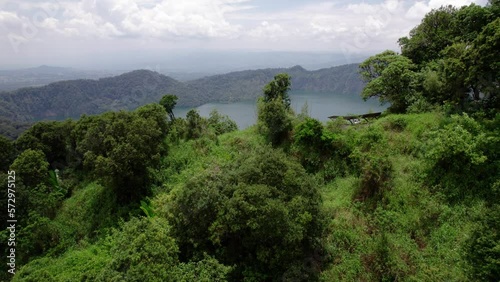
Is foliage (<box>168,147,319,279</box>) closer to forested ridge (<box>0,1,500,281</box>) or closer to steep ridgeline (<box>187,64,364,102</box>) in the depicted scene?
forested ridge (<box>0,1,500,281</box>)

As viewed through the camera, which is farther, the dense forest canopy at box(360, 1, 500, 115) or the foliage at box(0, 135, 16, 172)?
the foliage at box(0, 135, 16, 172)

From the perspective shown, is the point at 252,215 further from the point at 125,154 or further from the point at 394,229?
the point at 125,154

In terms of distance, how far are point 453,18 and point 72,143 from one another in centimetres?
3035

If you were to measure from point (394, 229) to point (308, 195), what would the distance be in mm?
3549

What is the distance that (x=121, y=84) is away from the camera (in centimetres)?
16350

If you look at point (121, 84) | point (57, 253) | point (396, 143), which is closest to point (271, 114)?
point (396, 143)

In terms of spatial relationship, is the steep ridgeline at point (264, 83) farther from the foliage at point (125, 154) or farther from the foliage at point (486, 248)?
the foliage at point (486, 248)

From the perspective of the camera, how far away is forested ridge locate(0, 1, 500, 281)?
8.76m

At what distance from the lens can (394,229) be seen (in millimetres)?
10625

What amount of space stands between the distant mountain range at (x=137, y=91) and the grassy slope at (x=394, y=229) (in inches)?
4175

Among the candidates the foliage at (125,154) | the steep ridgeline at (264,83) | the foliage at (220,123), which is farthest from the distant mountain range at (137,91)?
the foliage at (125,154)

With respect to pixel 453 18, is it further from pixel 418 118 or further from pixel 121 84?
pixel 121 84

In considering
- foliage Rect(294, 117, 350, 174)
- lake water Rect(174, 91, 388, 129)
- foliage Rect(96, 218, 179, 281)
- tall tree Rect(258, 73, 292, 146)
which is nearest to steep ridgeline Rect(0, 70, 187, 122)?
lake water Rect(174, 91, 388, 129)

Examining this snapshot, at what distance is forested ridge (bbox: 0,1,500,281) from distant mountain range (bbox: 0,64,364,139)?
341ft
